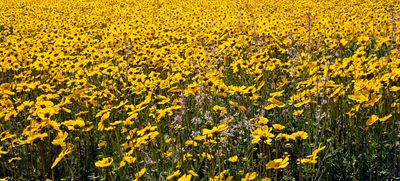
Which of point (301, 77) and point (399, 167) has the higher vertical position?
point (301, 77)

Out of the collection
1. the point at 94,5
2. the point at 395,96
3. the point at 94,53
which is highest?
the point at 94,5

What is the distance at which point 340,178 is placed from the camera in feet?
11.3

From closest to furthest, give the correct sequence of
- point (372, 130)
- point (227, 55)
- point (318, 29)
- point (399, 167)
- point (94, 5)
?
point (399, 167) → point (372, 130) → point (227, 55) → point (318, 29) → point (94, 5)

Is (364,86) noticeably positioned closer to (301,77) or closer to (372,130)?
(372,130)

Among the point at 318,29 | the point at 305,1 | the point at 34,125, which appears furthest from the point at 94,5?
the point at 34,125

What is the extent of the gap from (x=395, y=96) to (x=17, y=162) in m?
3.02

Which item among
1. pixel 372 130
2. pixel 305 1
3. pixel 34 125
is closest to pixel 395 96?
pixel 372 130

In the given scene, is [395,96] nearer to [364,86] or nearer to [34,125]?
[364,86]

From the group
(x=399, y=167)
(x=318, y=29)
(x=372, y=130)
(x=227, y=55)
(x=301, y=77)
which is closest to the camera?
(x=399, y=167)

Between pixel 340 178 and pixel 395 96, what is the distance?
1.03 m

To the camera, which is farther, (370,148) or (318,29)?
(318,29)

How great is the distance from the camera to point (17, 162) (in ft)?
13.0

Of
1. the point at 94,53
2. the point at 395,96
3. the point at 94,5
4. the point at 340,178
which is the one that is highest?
the point at 94,5

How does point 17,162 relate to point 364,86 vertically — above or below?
below
